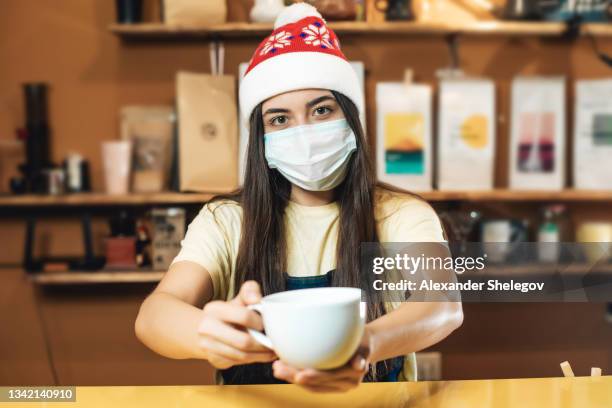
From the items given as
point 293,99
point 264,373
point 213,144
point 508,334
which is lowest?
point 508,334

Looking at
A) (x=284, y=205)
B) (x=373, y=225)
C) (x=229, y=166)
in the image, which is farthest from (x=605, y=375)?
(x=229, y=166)

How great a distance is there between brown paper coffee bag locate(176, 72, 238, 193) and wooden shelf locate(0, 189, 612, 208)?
5 centimetres

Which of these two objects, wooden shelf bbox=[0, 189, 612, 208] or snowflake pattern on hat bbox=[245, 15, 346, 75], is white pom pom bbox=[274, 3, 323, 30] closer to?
snowflake pattern on hat bbox=[245, 15, 346, 75]

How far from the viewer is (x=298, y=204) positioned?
94cm

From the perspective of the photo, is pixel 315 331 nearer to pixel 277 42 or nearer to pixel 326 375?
pixel 326 375

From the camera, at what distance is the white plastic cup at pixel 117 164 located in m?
1.64

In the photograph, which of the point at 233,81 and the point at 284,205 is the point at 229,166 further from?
the point at 284,205

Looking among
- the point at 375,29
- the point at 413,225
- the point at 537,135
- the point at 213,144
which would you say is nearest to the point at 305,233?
the point at 413,225

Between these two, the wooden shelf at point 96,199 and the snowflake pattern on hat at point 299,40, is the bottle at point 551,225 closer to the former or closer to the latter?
the wooden shelf at point 96,199

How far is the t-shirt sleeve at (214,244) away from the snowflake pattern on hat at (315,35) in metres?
0.28

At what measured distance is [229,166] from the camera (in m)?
1.59

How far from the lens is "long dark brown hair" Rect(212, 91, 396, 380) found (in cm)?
84

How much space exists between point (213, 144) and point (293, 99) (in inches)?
28.9

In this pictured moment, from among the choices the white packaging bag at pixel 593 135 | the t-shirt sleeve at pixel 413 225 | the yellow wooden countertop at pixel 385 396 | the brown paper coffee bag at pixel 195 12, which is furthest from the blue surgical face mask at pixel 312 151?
the white packaging bag at pixel 593 135
